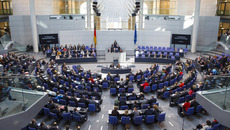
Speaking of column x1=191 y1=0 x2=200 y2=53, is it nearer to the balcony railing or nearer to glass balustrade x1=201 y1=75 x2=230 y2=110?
glass balustrade x1=201 y1=75 x2=230 y2=110

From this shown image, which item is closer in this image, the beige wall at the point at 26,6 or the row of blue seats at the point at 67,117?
the row of blue seats at the point at 67,117

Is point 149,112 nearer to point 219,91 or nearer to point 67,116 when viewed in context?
point 219,91

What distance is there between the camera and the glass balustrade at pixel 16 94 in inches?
297

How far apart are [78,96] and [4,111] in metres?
6.36

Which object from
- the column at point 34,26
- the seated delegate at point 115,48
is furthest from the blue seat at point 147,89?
the column at point 34,26

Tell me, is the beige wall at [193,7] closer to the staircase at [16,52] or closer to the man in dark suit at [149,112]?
the staircase at [16,52]

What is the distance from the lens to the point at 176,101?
1282 cm

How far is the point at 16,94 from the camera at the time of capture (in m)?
8.25

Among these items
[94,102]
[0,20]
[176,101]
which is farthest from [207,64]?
[0,20]

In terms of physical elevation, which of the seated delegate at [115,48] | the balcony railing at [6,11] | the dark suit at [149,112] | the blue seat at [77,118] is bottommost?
the blue seat at [77,118]

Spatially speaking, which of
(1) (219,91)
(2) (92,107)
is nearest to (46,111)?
(2) (92,107)

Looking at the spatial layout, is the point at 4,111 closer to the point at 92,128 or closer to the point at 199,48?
the point at 92,128

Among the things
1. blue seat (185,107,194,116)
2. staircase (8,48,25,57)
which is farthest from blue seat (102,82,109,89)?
staircase (8,48,25,57)

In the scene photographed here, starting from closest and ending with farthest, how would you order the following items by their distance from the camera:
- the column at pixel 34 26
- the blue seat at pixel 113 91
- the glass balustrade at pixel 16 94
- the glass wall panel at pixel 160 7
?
the glass balustrade at pixel 16 94
the blue seat at pixel 113 91
the column at pixel 34 26
the glass wall panel at pixel 160 7
